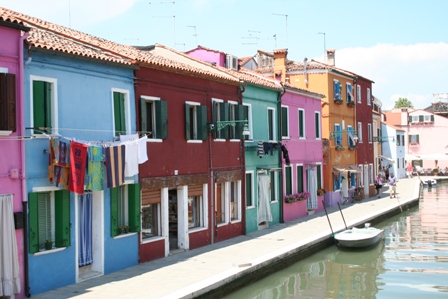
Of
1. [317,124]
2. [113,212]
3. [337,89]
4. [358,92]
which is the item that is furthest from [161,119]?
[358,92]

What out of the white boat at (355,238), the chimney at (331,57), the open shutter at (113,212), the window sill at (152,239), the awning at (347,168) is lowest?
the white boat at (355,238)

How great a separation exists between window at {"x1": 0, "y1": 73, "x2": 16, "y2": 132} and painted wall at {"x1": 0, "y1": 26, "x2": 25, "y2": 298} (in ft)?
0.68

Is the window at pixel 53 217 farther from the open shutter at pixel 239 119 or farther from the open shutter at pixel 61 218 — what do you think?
the open shutter at pixel 239 119

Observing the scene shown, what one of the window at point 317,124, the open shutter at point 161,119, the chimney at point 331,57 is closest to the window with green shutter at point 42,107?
the open shutter at point 161,119

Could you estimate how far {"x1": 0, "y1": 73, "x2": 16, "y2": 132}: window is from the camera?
1216 centimetres

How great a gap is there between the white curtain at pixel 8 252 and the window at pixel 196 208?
26.9 ft

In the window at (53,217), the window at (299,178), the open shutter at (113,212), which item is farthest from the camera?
the window at (299,178)

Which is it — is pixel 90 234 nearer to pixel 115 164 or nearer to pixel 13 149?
pixel 115 164

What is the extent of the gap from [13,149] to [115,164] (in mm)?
3106

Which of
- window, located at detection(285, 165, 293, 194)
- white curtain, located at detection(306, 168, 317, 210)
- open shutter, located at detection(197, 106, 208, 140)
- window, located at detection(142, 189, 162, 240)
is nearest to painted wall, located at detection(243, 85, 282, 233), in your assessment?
window, located at detection(285, 165, 293, 194)

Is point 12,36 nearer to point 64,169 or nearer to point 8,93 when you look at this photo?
point 8,93

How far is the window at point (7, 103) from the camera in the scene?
39.9 ft

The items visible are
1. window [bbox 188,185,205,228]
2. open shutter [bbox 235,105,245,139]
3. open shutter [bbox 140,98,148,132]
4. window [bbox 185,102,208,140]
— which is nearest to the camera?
open shutter [bbox 140,98,148,132]

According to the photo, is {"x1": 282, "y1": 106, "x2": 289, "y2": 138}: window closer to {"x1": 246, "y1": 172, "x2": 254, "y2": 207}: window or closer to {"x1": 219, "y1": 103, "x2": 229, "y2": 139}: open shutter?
{"x1": 246, "y1": 172, "x2": 254, "y2": 207}: window
